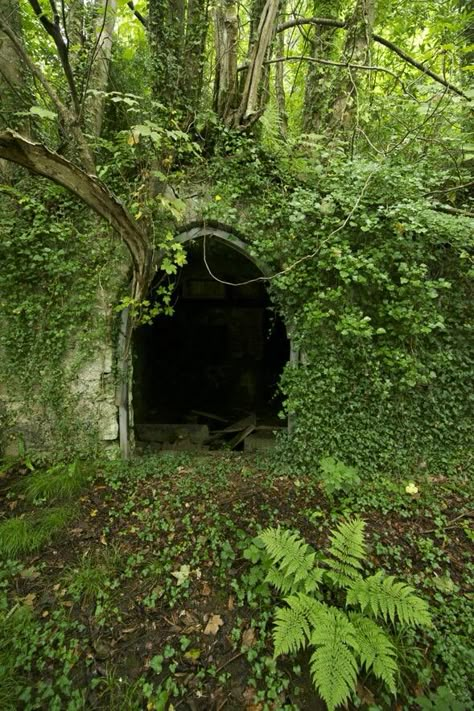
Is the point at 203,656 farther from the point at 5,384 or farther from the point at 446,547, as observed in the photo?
the point at 5,384

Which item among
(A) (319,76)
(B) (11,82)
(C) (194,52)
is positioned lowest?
(B) (11,82)

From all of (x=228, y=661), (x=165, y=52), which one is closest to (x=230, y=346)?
(x=165, y=52)

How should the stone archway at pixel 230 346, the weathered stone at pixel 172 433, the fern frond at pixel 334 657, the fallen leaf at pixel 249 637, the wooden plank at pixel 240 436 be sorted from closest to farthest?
the fern frond at pixel 334 657, the fallen leaf at pixel 249 637, the wooden plank at pixel 240 436, the weathered stone at pixel 172 433, the stone archway at pixel 230 346

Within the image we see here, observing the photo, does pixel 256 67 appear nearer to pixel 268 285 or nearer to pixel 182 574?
pixel 268 285

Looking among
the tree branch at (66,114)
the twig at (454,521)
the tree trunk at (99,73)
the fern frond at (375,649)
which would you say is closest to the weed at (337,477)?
the twig at (454,521)

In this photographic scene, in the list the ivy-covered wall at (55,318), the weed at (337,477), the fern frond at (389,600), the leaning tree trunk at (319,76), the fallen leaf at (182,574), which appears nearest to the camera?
the fern frond at (389,600)

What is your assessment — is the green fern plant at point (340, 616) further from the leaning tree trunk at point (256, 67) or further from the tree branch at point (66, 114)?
the leaning tree trunk at point (256, 67)

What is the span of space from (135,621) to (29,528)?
1.28 meters

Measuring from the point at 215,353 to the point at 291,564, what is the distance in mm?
6412

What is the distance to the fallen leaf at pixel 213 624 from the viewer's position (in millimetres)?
2174

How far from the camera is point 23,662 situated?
1.99 meters

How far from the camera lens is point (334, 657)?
176 centimetres

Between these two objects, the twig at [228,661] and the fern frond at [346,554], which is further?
the fern frond at [346,554]

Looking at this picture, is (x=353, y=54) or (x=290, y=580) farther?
(x=353, y=54)
